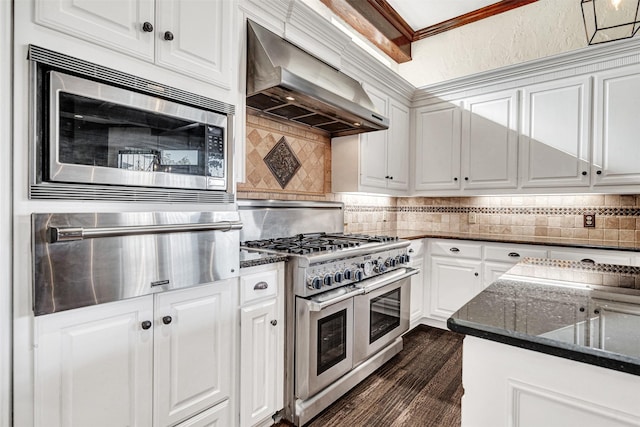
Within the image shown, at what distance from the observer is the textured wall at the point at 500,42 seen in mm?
3254

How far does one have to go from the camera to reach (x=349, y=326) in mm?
2041

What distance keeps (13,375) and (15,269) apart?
0.31 metres

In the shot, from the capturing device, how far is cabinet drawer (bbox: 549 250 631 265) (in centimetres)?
252

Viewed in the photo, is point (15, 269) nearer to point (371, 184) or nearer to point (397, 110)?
point (371, 184)

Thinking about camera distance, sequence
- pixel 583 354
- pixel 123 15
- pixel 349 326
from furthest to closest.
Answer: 1. pixel 349 326
2. pixel 123 15
3. pixel 583 354

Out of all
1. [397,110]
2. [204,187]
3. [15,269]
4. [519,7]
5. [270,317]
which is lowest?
[270,317]

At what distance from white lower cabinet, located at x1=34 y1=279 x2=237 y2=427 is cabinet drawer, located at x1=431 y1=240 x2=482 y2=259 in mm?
2404

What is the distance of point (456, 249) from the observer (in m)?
3.23

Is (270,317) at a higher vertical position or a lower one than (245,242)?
lower

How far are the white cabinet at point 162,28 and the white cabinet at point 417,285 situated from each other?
7.69 ft

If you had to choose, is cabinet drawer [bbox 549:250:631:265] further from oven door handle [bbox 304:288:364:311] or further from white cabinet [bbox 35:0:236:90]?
white cabinet [bbox 35:0:236:90]

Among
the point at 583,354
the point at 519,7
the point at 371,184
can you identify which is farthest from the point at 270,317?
the point at 519,7

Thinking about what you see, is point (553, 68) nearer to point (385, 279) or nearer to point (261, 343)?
point (385, 279)

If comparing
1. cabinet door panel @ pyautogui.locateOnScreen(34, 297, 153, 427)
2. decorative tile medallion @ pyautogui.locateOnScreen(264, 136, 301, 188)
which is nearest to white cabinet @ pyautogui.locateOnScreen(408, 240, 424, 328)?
decorative tile medallion @ pyautogui.locateOnScreen(264, 136, 301, 188)
